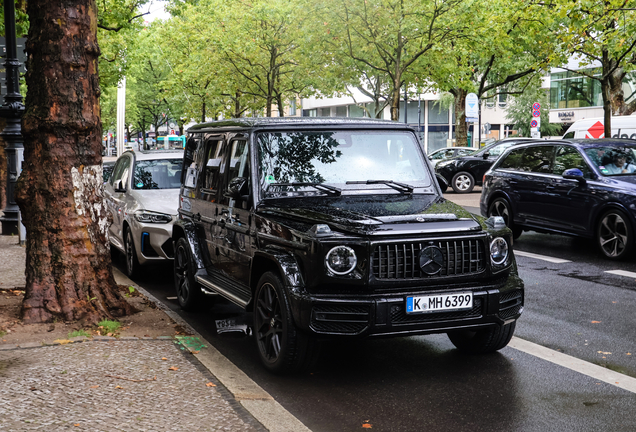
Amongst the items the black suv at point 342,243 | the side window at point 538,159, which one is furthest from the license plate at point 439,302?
the side window at point 538,159

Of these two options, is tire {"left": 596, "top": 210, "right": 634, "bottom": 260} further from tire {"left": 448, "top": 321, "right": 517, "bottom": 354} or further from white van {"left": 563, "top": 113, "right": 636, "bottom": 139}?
white van {"left": 563, "top": 113, "right": 636, "bottom": 139}

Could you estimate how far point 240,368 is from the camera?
574 centimetres

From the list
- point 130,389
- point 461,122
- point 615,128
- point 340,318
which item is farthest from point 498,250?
point 461,122

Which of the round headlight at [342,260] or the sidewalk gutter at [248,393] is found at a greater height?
the round headlight at [342,260]

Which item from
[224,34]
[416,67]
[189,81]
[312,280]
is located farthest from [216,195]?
[189,81]

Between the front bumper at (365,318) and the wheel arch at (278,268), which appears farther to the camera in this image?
the wheel arch at (278,268)

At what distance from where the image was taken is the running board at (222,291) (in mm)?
6013

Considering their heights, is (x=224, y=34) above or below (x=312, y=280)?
above

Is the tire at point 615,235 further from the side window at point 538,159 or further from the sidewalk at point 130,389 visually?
the sidewalk at point 130,389

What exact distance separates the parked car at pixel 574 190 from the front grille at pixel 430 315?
6217 mm

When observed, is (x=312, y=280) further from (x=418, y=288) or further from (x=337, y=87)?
(x=337, y=87)

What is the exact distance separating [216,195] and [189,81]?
118ft

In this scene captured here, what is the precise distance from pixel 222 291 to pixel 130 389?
5.52 feet

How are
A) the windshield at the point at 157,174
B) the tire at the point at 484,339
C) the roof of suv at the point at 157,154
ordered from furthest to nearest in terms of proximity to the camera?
the roof of suv at the point at 157,154 < the windshield at the point at 157,174 < the tire at the point at 484,339
